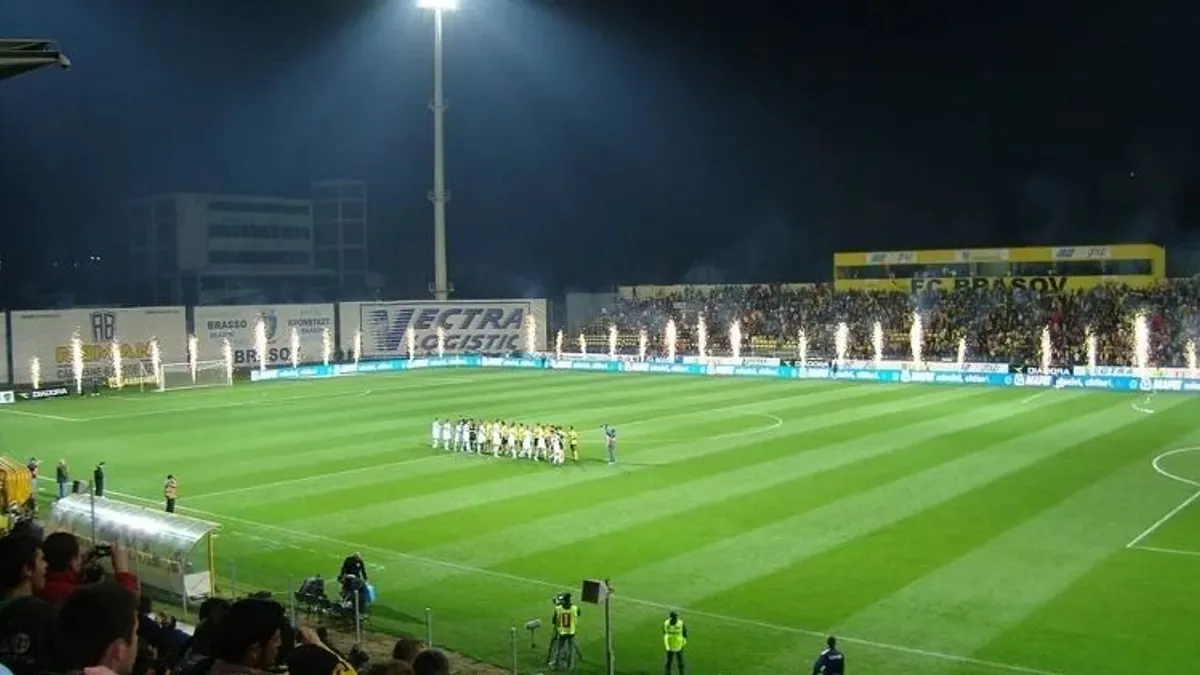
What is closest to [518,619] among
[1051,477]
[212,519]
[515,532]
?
[515,532]

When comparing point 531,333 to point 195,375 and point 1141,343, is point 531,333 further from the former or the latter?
point 1141,343

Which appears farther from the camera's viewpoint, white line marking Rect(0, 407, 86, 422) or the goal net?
the goal net

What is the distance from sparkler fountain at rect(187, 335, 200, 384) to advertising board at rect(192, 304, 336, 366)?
553 millimetres

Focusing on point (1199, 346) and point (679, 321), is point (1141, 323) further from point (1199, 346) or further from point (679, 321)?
point (679, 321)

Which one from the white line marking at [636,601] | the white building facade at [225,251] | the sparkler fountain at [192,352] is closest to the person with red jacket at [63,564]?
the white line marking at [636,601]

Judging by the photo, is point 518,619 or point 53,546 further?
point 518,619

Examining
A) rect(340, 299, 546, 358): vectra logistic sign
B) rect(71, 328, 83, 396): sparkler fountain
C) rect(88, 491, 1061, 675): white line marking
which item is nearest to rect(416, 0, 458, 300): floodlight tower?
rect(340, 299, 546, 358): vectra logistic sign

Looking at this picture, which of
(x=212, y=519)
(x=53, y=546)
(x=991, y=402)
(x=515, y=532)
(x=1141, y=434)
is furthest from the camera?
(x=991, y=402)

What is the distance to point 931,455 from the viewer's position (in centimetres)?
3566

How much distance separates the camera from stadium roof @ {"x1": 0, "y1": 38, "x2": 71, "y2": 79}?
563 inches

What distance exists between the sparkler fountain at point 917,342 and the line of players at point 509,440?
32434 mm

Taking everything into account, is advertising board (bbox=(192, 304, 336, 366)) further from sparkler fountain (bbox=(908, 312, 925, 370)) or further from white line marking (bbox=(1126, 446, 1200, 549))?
white line marking (bbox=(1126, 446, 1200, 549))

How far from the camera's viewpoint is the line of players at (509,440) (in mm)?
35562

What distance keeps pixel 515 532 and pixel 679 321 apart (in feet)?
210
